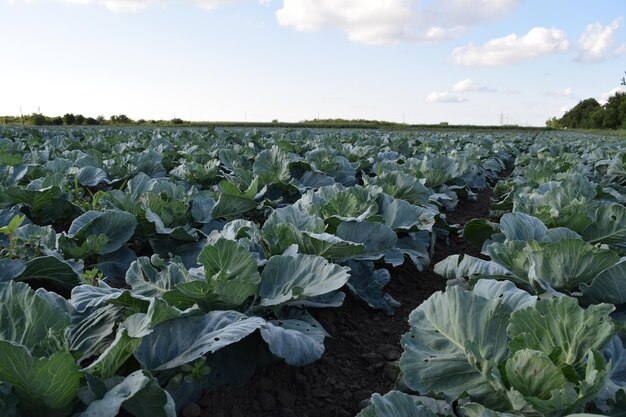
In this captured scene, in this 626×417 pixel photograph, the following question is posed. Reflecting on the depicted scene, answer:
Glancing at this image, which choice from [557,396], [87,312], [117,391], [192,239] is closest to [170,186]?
[192,239]

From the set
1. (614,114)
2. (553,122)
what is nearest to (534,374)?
(614,114)

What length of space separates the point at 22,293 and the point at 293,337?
0.85m

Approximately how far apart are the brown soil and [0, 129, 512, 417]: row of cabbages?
0.24 feet

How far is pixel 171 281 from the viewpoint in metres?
2.05

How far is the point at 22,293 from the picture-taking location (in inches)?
62.1

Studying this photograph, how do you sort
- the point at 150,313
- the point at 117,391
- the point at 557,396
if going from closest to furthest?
the point at 557,396 → the point at 117,391 → the point at 150,313

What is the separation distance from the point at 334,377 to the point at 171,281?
0.73 metres

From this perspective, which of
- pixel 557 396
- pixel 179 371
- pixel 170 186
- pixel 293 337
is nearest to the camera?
pixel 557 396

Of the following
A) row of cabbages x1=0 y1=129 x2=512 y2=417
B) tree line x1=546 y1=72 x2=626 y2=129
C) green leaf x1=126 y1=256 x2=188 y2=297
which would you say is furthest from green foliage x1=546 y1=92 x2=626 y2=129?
green leaf x1=126 y1=256 x2=188 y2=297

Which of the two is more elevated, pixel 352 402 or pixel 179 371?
pixel 179 371

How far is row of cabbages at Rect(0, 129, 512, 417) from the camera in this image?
4.61 ft

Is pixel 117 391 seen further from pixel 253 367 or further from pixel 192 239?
pixel 192 239

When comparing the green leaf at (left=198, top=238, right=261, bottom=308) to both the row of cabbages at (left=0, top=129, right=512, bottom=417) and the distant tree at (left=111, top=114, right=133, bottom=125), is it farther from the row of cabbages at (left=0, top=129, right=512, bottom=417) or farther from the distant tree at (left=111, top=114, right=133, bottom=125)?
the distant tree at (left=111, top=114, right=133, bottom=125)

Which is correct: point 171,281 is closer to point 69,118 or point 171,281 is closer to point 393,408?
point 393,408
